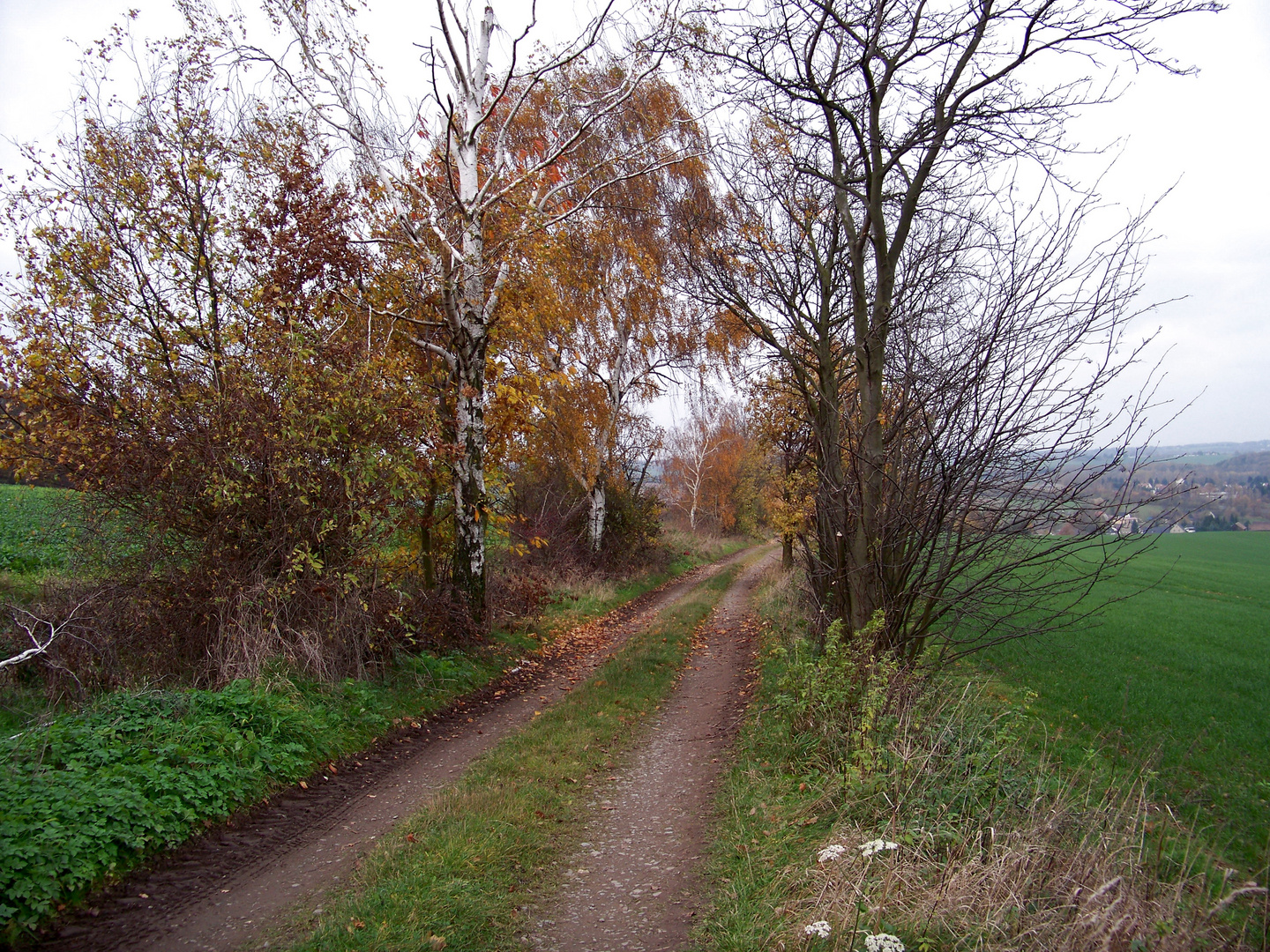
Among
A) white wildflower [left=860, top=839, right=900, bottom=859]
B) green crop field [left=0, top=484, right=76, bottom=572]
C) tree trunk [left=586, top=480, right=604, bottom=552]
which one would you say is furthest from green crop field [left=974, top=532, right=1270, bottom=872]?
tree trunk [left=586, top=480, right=604, bottom=552]

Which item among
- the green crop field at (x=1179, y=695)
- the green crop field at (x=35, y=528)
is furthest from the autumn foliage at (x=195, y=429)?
the green crop field at (x=1179, y=695)

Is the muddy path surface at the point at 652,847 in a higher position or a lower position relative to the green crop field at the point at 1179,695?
higher

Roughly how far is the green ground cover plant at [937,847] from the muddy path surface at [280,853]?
99.1 inches

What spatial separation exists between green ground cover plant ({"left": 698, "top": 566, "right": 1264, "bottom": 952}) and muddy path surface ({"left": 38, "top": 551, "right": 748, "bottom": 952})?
252cm

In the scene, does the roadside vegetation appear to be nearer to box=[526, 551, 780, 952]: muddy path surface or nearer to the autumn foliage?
the autumn foliage

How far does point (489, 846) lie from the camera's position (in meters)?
4.54

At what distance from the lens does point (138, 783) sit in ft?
14.6

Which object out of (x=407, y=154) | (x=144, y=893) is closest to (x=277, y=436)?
(x=144, y=893)

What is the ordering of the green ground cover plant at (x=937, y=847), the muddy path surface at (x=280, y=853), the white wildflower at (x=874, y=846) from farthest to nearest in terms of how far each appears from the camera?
the muddy path surface at (x=280, y=853) < the white wildflower at (x=874, y=846) < the green ground cover plant at (x=937, y=847)

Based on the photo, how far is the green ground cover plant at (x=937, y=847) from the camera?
2977 mm

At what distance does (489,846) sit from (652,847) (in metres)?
1.21

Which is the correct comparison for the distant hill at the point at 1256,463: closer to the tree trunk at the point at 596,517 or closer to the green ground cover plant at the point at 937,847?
the tree trunk at the point at 596,517

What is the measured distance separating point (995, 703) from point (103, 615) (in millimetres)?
8724

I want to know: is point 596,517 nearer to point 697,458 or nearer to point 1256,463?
point 1256,463
